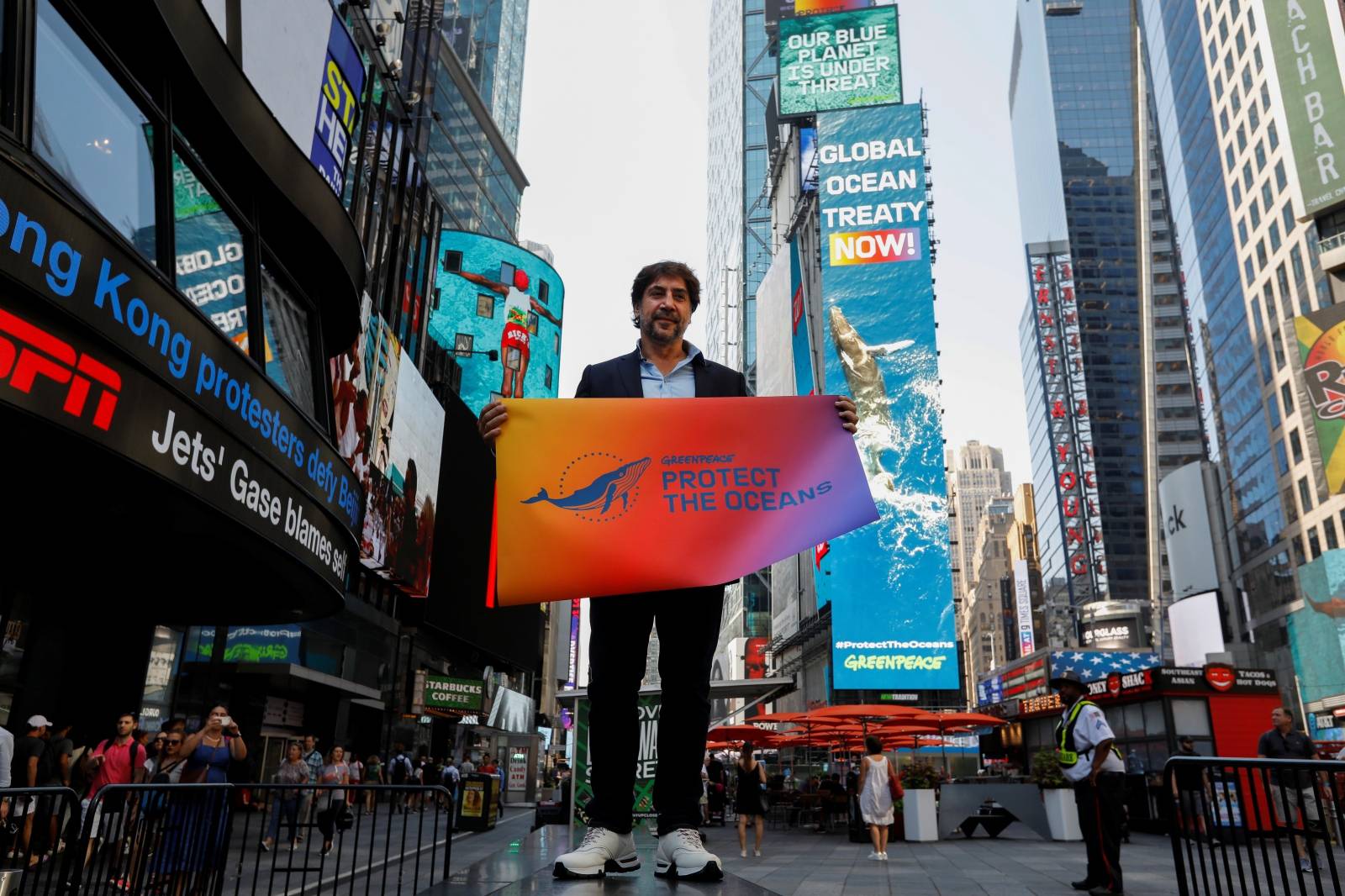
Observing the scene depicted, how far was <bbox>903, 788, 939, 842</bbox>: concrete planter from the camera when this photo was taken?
1805 centimetres

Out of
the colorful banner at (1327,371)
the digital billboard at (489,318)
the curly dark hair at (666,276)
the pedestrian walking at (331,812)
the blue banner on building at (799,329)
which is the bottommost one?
the pedestrian walking at (331,812)

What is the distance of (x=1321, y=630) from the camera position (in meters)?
48.8

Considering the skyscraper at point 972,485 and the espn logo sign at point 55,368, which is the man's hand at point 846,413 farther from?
the skyscraper at point 972,485

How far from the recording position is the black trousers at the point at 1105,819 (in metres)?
7.61

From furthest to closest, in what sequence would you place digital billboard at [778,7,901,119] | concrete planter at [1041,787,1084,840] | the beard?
digital billboard at [778,7,901,119], concrete planter at [1041,787,1084,840], the beard

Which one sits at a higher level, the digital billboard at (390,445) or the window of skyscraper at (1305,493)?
the window of skyscraper at (1305,493)

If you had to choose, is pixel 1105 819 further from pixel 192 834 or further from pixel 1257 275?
pixel 1257 275

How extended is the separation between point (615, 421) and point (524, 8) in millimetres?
77167

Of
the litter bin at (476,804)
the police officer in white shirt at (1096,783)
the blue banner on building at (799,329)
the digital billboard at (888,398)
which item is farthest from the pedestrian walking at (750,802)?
the blue banner on building at (799,329)

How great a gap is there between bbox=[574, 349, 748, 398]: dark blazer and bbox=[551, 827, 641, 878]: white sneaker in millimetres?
1616

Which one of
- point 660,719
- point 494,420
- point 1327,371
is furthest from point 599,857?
point 1327,371

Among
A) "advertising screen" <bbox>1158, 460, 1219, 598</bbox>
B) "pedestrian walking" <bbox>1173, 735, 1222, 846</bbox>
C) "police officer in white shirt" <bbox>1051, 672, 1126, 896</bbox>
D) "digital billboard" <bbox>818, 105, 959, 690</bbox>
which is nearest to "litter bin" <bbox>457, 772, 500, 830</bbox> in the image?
"police officer in white shirt" <bbox>1051, 672, 1126, 896</bbox>

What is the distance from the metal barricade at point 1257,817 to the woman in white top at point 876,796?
33.9ft

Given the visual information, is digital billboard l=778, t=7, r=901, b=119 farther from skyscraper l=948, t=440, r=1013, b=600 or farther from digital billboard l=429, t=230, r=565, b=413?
skyscraper l=948, t=440, r=1013, b=600
